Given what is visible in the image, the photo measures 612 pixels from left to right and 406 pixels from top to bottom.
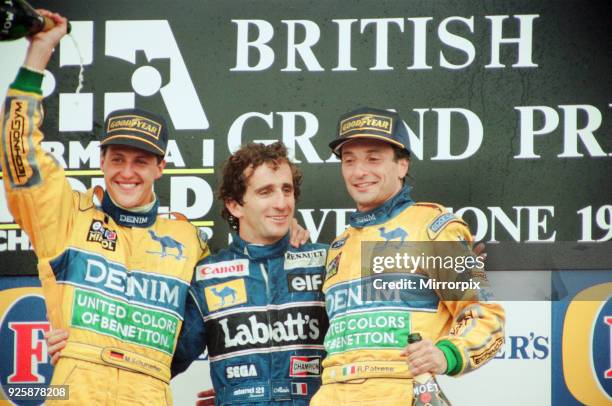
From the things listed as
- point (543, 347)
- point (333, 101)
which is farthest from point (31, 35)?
point (543, 347)

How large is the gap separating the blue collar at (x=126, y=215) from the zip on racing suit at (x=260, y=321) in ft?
0.90

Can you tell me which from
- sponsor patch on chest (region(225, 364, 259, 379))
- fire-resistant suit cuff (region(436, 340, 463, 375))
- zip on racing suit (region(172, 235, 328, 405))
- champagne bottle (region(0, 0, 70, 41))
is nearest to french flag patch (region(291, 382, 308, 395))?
zip on racing suit (region(172, 235, 328, 405))

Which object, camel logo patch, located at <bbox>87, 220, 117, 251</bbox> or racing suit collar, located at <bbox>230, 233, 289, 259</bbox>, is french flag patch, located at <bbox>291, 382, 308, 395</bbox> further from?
camel logo patch, located at <bbox>87, 220, 117, 251</bbox>

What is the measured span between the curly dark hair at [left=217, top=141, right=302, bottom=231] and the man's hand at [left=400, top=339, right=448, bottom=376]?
0.90 m

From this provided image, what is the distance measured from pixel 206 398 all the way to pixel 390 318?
88 cm

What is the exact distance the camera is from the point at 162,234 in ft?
16.2

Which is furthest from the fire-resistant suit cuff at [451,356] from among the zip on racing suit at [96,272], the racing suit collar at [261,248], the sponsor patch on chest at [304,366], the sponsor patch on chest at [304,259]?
the zip on racing suit at [96,272]

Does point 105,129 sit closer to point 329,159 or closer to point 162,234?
point 162,234

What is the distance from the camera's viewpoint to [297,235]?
495cm

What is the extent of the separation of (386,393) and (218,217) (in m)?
1.06

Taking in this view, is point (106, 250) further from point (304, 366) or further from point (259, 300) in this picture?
point (304, 366)

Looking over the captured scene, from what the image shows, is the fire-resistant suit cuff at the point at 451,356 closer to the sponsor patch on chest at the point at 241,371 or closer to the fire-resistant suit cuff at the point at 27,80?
the sponsor patch on chest at the point at 241,371

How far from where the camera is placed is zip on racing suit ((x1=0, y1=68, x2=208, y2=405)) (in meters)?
4.65

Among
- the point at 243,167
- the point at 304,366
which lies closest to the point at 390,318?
the point at 304,366
